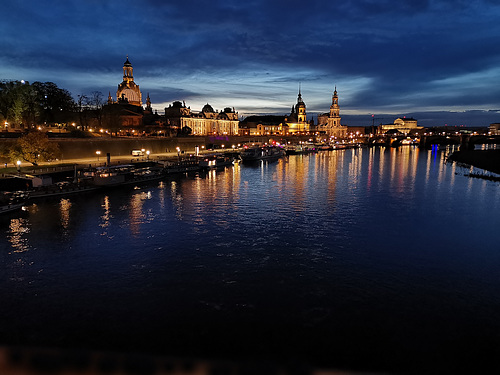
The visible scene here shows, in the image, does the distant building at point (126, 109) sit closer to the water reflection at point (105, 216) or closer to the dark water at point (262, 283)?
the water reflection at point (105, 216)

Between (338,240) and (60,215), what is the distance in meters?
24.3

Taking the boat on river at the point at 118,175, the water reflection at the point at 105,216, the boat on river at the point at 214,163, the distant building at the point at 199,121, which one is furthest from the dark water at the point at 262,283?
the distant building at the point at 199,121

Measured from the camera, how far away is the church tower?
469 ft

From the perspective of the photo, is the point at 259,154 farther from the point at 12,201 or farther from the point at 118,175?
the point at 12,201

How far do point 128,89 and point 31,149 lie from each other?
10361cm

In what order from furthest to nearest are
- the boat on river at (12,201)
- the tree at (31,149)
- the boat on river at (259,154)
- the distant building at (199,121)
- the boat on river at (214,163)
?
the distant building at (199,121) → the boat on river at (259,154) → the boat on river at (214,163) → the tree at (31,149) → the boat on river at (12,201)

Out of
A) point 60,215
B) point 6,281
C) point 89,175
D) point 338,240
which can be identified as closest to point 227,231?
point 338,240

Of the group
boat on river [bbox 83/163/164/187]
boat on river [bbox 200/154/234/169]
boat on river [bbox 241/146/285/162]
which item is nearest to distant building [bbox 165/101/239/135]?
boat on river [bbox 241/146/285/162]

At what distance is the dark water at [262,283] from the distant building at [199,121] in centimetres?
9692

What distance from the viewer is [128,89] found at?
14338 cm

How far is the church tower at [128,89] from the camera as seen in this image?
469 feet

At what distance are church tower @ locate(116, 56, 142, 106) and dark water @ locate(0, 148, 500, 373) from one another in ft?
399

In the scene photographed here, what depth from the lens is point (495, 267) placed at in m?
18.9

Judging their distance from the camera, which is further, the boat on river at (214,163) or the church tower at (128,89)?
the church tower at (128,89)
